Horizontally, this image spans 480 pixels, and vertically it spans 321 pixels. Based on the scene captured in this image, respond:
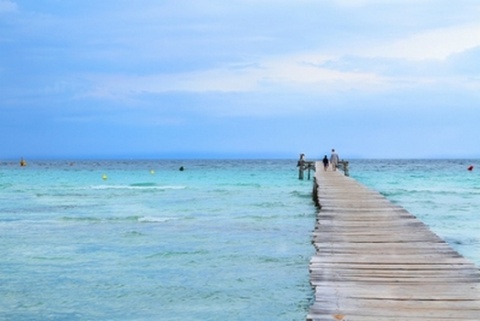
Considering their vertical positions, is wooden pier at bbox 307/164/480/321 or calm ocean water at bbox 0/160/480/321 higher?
wooden pier at bbox 307/164/480/321

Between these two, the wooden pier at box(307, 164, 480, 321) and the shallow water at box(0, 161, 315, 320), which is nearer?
the wooden pier at box(307, 164, 480, 321)

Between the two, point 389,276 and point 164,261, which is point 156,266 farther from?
point 389,276

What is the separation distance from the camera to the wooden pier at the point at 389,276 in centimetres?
503

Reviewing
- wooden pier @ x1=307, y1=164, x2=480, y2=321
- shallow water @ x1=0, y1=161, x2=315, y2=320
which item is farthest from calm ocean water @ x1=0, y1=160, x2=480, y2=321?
wooden pier @ x1=307, y1=164, x2=480, y2=321

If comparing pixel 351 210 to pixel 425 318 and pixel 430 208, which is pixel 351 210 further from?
pixel 430 208

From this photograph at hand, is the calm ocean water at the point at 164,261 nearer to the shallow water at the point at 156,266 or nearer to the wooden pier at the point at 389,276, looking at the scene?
the shallow water at the point at 156,266

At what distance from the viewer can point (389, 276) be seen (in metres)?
6.38

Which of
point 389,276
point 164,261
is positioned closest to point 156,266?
point 164,261

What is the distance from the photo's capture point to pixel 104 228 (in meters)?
15.8

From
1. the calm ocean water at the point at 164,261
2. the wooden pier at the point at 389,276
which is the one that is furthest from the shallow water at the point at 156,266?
the wooden pier at the point at 389,276

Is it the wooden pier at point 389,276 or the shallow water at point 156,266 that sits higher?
the wooden pier at point 389,276

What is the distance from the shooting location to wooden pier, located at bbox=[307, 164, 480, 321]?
503 centimetres

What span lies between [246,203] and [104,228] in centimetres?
939

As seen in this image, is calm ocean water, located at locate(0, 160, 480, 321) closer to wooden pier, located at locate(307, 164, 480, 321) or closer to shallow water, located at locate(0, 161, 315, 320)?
shallow water, located at locate(0, 161, 315, 320)
